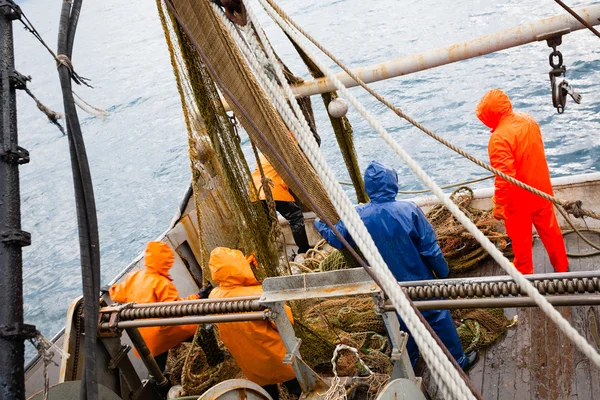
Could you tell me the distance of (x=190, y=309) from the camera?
105 inches

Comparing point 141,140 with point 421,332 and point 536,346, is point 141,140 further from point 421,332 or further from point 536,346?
point 421,332

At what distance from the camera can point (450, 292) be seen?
7.26ft

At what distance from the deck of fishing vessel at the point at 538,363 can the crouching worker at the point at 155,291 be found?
1880 millimetres

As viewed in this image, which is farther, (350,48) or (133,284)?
(350,48)

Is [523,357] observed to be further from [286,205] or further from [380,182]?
[286,205]

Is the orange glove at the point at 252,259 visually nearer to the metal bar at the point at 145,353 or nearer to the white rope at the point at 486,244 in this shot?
the metal bar at the point at 145,353

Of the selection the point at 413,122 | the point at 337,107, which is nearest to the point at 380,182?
the point at 413,122

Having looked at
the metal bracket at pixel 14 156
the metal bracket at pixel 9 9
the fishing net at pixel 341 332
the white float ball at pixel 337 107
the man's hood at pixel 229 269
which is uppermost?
the metal bracket at pixel 9 9

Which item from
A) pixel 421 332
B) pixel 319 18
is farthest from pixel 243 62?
pixel 319 18

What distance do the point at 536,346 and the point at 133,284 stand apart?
9.57ft

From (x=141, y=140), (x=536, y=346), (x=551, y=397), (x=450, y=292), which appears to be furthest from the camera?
(x=141, y=140)

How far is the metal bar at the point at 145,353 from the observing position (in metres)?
3.26

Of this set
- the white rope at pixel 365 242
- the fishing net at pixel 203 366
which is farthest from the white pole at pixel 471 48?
the white rope at pixel 365 242

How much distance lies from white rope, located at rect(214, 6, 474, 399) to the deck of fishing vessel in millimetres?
2224
